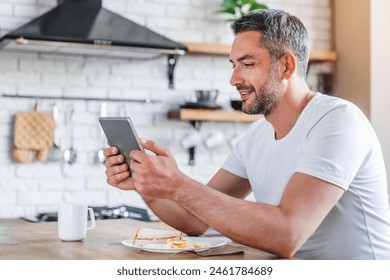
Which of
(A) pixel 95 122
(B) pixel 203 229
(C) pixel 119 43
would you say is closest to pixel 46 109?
(A) pixel 95 122

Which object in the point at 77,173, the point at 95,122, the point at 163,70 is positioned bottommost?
the point at 77,173

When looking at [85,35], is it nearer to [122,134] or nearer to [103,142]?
[103,142]

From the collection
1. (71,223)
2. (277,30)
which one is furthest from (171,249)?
(277,30)

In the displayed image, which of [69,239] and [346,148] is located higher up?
[346,148]

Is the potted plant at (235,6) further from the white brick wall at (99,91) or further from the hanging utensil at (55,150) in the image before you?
the hanging utensil at (55,150)

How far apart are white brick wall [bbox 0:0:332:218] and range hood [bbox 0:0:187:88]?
133 mm

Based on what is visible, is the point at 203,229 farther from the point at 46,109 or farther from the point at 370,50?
the point at 370,50

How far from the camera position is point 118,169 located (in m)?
1.95

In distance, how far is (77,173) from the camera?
3.82m

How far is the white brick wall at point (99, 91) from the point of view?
371 centimetres

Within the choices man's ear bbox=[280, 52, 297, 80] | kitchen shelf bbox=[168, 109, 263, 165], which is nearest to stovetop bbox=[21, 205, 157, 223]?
kitchen shelf bbox=[168, 109, 263, 165]

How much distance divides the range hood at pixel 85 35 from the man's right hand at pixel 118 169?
1.57 meters
